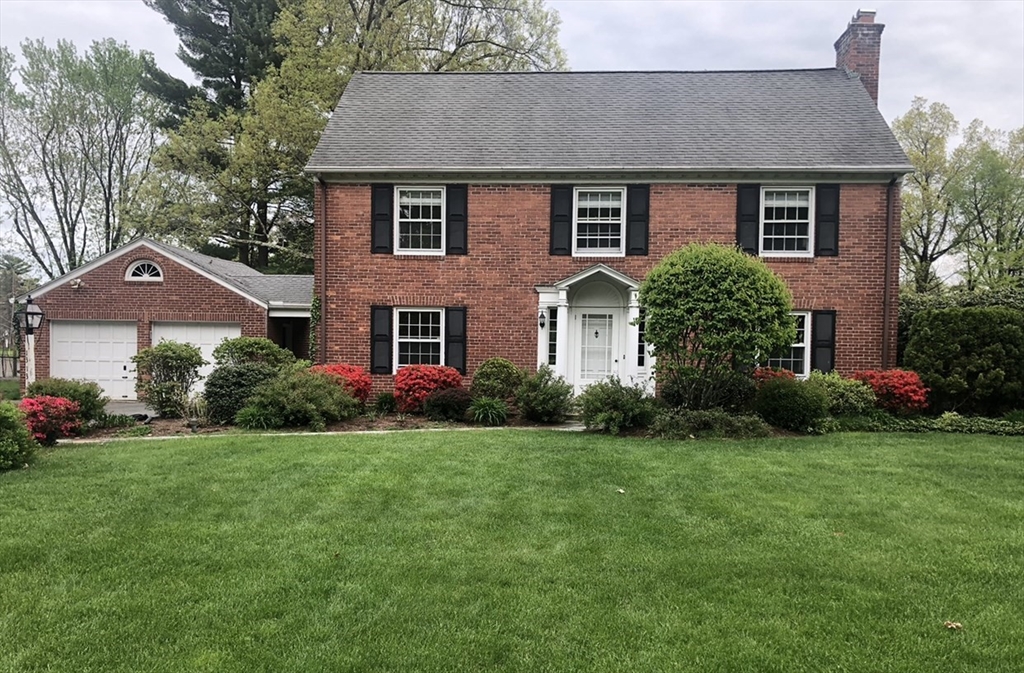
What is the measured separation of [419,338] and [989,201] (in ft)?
83.2

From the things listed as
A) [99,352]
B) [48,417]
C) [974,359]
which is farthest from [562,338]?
[99,352]

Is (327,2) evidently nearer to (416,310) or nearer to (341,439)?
(416,310)

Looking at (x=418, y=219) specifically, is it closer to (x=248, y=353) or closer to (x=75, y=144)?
(x=248, y=353)

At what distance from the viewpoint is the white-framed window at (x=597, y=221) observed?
44.1 feet

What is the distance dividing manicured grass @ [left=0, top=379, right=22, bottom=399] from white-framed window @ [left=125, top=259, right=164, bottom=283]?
4.36 meters

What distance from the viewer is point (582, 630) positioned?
11.2 ft

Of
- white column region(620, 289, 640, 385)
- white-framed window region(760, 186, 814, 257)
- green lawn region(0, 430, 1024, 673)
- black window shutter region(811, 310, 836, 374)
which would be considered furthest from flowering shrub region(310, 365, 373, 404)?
black window shutter region(811, 310, 836, 374)

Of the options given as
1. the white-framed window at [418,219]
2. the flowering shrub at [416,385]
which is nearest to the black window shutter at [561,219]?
the white-framed window at [418,219]

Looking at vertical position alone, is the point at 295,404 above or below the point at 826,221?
below

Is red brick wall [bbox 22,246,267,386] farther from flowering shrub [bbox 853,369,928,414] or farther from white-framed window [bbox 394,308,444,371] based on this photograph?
flowering shrub [bbox 853,369,928,414]

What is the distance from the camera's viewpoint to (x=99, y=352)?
621 inches

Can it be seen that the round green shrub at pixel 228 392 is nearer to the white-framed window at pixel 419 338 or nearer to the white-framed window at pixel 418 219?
the white-framed window at pixel 419 338

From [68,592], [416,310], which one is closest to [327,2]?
[416,310]

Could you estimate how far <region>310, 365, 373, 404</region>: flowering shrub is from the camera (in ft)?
38.5
